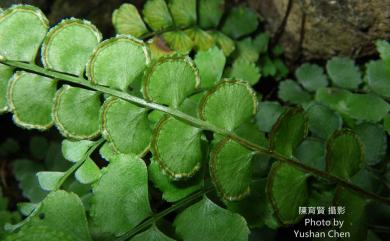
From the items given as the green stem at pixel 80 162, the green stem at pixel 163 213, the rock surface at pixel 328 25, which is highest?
the rock surface at pixel 328 25

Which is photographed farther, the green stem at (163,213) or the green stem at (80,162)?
the green stem at (80,162)

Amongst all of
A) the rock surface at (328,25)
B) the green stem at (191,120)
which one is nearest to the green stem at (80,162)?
the green stem at (191,120)

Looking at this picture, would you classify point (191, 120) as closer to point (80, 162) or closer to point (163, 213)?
point (163, 213)

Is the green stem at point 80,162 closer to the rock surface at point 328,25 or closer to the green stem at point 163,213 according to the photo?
the green stem at point 163,213

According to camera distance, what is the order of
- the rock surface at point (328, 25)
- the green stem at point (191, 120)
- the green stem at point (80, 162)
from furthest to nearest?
the rock surface at point (328, 25) → the green stem at point (80, 162) → the green stem at point (191, 120)

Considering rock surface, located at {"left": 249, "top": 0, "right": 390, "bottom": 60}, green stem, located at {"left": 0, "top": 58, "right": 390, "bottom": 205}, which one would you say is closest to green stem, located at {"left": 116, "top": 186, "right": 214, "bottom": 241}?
green stem, located at {"left": 0, "top": 58, "right": 390, "bottom": 205}

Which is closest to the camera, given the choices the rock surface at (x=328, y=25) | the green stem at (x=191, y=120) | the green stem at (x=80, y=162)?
the green stem at (x=191, y=120)

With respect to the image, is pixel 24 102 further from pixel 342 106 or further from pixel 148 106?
pixel 342 106

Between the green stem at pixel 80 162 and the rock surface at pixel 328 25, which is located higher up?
the rock surface at pixel 328 25

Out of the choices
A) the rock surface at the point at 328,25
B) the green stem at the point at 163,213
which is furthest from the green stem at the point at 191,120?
the rock surface at the point at 328,25

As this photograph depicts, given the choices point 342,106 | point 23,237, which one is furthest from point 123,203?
point 342,106

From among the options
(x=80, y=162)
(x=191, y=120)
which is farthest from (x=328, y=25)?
(x=80, y=162)
